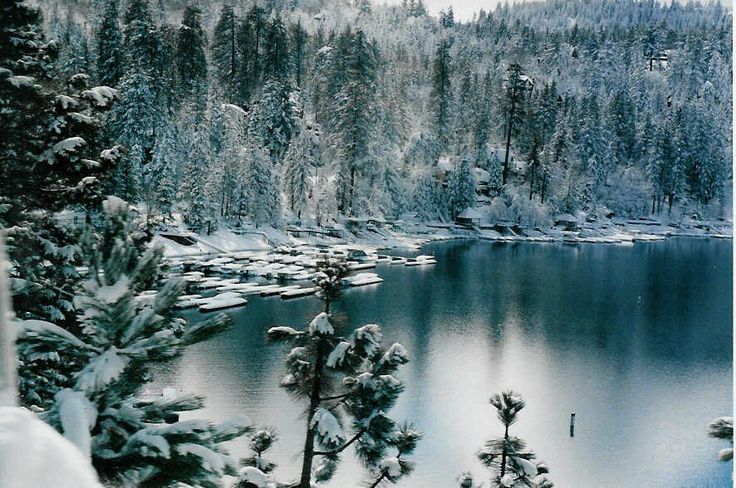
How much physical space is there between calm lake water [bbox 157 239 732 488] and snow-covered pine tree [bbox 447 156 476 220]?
20.2 metres

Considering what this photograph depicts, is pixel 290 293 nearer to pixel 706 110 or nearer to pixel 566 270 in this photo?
pixel 566 270

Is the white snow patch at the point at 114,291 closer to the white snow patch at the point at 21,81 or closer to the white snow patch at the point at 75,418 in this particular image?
the white snow patch at the point at 75,418

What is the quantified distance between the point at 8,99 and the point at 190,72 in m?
46.1

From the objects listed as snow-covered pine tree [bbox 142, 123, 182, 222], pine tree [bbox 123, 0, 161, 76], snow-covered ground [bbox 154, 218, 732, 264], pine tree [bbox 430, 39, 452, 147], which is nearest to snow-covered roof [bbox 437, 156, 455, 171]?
pine tree [bbox 430, 39, 452, 147]

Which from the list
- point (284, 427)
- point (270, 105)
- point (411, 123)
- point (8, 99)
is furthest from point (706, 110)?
point (8, 99)

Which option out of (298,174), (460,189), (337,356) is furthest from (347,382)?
(460,189)

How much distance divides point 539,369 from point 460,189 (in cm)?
3570

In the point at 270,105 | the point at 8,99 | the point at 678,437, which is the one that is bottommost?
the point at 678,437

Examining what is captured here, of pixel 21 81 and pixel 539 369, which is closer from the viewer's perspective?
pixel 21 81

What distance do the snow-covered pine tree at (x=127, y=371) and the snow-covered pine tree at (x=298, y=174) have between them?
141 feet

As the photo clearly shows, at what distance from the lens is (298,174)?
148 ft

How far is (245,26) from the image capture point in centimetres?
5716

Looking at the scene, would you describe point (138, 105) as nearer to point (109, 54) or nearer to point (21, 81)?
point (109, 54)

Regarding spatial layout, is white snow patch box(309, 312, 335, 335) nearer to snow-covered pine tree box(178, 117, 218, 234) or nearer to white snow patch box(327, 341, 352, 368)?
white snow patch box(327, 341, 352, 368)
